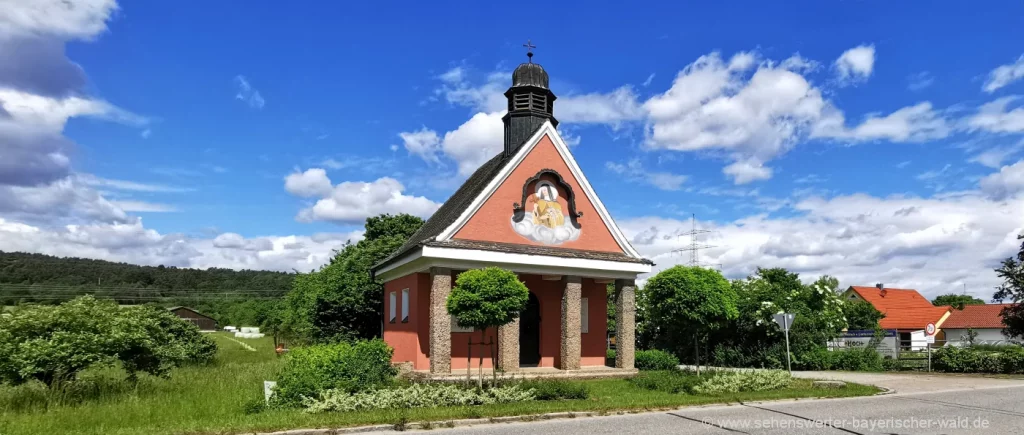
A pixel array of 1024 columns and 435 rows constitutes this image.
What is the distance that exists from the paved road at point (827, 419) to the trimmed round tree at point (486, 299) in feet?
11.4

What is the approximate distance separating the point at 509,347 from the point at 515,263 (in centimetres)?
245

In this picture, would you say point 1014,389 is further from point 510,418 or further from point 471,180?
point 471,180

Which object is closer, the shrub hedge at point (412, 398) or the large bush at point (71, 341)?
the shrub hedge at point (412, 398)

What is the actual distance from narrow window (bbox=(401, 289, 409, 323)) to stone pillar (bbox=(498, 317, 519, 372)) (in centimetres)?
442

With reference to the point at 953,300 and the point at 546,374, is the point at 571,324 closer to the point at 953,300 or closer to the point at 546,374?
the point at 546,374

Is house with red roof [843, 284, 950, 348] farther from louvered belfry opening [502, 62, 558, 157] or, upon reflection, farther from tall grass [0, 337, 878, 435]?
tall grass [0, 337, 878, 435]

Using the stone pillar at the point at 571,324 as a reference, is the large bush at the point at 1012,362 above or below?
below

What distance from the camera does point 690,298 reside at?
721 inches

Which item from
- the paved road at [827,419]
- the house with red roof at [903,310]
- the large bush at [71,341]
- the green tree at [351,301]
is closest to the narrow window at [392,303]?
the green tree at [351,301]

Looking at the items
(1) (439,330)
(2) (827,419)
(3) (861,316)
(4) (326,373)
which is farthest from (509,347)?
(3) (861,316)

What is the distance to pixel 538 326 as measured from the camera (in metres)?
21.8

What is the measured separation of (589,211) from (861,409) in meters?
10.5

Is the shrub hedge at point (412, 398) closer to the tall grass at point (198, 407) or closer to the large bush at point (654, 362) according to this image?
the tall grass at point (198, 407)

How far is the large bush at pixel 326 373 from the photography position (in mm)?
13266
